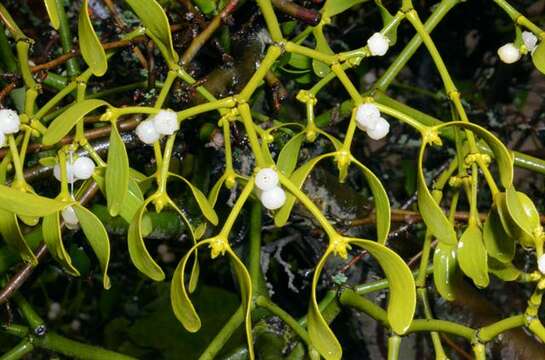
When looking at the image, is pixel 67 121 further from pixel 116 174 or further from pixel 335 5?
pixel 335 5

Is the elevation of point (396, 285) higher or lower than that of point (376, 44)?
lower

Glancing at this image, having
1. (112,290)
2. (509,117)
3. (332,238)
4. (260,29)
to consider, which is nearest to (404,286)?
(332,238)

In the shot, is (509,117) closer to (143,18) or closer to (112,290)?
(112,290)

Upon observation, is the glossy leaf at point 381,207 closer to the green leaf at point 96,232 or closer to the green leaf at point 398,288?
the green leaf at point 398,288

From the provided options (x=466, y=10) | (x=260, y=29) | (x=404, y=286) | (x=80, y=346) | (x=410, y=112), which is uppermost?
(x=466, y=10)

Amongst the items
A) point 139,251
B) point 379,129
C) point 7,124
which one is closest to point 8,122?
point 7,124

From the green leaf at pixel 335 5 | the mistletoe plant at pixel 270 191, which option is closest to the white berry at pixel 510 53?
the mistletoe plant at pixel 270 191

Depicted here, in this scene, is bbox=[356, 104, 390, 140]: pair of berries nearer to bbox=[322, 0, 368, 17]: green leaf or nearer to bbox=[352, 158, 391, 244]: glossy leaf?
bbox=[352, 158, 391, 244]: glossy leaf

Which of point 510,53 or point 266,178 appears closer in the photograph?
point 266,178
